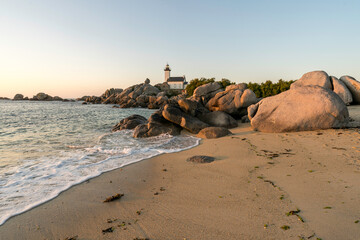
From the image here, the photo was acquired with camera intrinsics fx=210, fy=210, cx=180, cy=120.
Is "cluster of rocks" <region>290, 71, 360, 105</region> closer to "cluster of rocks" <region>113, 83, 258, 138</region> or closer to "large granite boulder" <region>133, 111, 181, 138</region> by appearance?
"cluster of rocks" <region>113, 83, 258, 138</region>

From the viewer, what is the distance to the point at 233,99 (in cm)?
1841

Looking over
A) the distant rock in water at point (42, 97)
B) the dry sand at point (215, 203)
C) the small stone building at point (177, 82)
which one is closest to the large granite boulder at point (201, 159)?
the dry sand at point (215, 203)

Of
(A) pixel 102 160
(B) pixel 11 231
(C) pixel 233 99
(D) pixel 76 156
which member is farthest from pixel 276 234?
(C) pixel 233 99

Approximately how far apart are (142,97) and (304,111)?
5616 cm

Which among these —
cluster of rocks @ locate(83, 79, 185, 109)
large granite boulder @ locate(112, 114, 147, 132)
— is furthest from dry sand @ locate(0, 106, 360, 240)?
cluster of rocks @ locate(83, 79, 185, 109)

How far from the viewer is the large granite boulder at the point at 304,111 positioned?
35.7ft

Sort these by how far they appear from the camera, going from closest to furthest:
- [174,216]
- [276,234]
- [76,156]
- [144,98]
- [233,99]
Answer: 1. [276,234]
2. [174,216]
3. [76,156]
4. [233,99]
5. [144,98]

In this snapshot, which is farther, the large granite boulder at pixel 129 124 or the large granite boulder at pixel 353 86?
the large granite boulder at pixel 353 86

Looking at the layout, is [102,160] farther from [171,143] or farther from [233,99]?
[233,99]

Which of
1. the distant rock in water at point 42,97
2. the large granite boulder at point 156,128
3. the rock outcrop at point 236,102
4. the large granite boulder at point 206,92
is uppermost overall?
the distant rock in water at point 42,97

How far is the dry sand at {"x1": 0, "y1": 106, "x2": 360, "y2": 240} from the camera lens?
11.4 ft

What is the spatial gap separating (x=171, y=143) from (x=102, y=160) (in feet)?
13.1

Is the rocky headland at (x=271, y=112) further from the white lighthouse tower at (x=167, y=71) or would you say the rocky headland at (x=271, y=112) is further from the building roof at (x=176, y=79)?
the white lighthouse tower at (x=167, y=71)

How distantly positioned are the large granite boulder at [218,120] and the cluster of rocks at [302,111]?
8.19 feet
